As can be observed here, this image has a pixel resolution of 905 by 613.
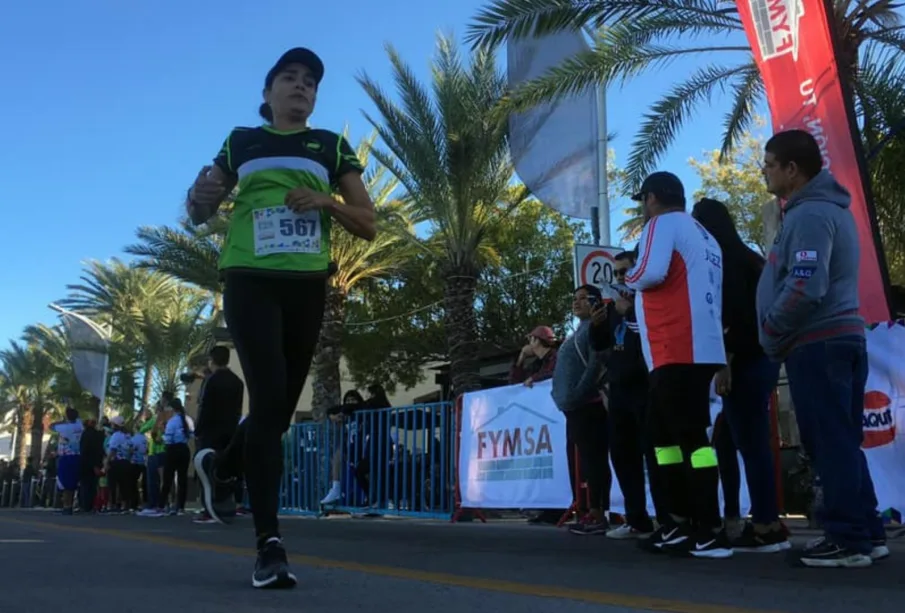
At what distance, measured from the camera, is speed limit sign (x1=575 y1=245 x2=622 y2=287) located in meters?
9.79

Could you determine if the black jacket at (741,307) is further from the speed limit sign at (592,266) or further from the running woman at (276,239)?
the speed limit sign at (592,266)

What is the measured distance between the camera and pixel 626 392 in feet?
20.2

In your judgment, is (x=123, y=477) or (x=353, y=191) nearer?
(x=353, y=191)

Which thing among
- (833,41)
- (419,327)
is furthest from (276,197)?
(419,327)

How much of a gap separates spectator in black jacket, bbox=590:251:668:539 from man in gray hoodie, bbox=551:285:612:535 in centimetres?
44

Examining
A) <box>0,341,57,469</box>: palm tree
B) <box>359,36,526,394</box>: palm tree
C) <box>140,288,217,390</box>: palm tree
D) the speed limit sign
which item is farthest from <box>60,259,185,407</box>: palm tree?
the speed limit sign

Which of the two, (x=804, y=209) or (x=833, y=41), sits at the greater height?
(x=833, y=41)

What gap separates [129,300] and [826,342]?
32436 mm

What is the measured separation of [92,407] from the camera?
4097 cm

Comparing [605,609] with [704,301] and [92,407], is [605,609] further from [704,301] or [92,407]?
[92,407]

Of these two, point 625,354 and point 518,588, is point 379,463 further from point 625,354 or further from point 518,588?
point 518,588

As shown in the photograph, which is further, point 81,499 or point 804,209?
point 81,499

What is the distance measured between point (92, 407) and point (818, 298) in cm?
4079

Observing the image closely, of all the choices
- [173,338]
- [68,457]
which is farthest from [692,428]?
[173,338]
